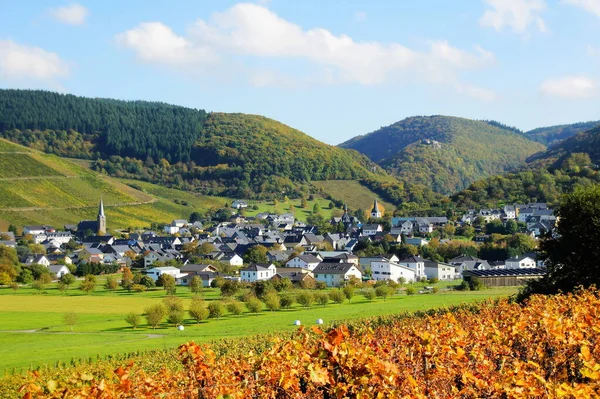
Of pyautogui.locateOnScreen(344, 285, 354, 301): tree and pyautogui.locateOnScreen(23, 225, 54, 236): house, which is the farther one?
pyautogui.locateOnScreen(23, 225, 54, 236): house

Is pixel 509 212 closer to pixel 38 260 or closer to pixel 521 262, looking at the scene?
pixel 521 262

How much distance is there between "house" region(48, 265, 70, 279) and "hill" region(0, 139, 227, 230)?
4379cm

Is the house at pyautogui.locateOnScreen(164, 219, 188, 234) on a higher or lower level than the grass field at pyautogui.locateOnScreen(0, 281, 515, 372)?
higher

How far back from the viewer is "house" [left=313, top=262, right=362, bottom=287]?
279 feet

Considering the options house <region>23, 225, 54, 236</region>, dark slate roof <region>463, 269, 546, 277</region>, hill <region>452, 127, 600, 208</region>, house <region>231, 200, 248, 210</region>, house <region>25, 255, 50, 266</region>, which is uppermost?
hill <region>452, 127, 600, 208</region>

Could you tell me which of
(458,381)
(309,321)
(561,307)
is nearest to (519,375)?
(458,381)

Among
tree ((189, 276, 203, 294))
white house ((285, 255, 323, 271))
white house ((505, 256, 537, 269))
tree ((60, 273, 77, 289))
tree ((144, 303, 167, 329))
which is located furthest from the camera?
white house ((285, 255, 323, 271))

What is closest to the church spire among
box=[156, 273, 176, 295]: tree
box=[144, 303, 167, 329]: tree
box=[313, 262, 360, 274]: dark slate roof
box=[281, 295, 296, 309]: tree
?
box=[156, 273, 176, 295]: tree

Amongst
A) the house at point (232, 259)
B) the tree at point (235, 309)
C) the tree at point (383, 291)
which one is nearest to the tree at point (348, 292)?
the tree at point (383, 291)

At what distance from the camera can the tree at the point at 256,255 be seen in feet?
350

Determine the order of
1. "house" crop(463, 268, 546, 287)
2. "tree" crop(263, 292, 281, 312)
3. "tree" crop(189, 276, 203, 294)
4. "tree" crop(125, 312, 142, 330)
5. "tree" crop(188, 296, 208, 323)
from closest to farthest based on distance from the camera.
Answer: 1. "tree" crop(125, 312, 142, 330)
2. "tree" crop(188, 296, 208, 323)
3. "tree" crop(263, 292, 281, 312)
4. "house" crop(463, 268, 546, 287)
5. "tree" crop(189, 276, 203, 294)

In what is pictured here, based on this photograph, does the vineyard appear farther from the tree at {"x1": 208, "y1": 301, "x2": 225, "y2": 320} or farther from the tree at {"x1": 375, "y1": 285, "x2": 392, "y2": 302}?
the tree at {"x1": 375, "y1": 285, "x2": 392, "y2": 302}

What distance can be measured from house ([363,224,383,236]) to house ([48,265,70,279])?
61589 millimetres

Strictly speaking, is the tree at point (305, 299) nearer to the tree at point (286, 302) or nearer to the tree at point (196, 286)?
the tree at point (286, 302)
